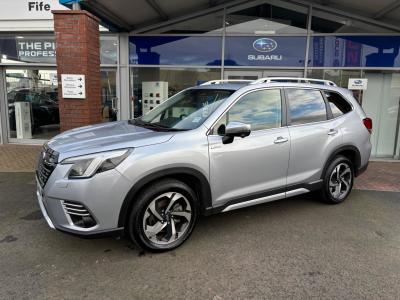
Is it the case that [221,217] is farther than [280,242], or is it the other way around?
[221,217]

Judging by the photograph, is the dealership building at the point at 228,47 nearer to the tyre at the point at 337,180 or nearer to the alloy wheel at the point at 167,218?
the tyre at the point at 337,180

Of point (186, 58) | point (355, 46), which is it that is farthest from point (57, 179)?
point (355, 46)

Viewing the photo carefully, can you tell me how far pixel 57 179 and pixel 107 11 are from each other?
198 inches

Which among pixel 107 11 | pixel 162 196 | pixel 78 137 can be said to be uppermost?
pixel 107 11

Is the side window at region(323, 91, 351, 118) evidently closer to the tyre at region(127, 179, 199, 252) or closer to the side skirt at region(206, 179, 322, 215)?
the side skirt at region(206, 179, 322, 215)

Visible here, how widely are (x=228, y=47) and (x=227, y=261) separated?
6.33 meters

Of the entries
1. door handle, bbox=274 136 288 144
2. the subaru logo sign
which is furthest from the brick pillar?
the subaru logo sign

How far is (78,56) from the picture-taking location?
19.9ft

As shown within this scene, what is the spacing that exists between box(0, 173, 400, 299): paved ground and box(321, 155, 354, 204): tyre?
1.10ft

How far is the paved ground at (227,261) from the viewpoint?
2.89m

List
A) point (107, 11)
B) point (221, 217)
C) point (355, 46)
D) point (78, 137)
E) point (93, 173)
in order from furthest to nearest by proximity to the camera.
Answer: point (355, 46)
point (107, 11)
point (221, 217)
point (78, 137)
point (93, 173)

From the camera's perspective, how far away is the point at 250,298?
9.12 feet

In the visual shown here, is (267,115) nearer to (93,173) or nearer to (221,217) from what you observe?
(221,217)

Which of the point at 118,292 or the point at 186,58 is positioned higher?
the point at 186,58
